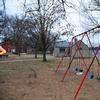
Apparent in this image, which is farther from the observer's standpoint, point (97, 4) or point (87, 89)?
point (97, 4)

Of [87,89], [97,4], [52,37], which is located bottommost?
[87,89]

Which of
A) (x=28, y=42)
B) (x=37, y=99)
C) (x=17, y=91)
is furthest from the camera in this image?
(x=28, y=42)

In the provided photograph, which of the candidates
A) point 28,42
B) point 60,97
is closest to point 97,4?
point 28,42

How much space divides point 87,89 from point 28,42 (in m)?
42.4

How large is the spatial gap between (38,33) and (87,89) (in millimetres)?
30654

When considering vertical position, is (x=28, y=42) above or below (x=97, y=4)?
below

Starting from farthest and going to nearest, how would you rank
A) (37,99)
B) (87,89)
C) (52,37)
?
1. (52,37)
2. (87,89)
3. (37,99)

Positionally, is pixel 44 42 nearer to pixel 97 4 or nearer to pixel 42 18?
pixel 42 18

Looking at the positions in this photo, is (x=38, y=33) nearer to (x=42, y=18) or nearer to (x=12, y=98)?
(x=42, y=18)

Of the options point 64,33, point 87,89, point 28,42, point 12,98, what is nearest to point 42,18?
point 64,33

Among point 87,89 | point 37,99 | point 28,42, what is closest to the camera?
point 37,99

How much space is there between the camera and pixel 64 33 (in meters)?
43.3

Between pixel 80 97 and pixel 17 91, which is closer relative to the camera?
pixel 80 97

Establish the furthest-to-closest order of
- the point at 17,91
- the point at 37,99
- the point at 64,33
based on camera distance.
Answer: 1. the point at 64,33
2. the point at 17,91
3. the point at 37,99
